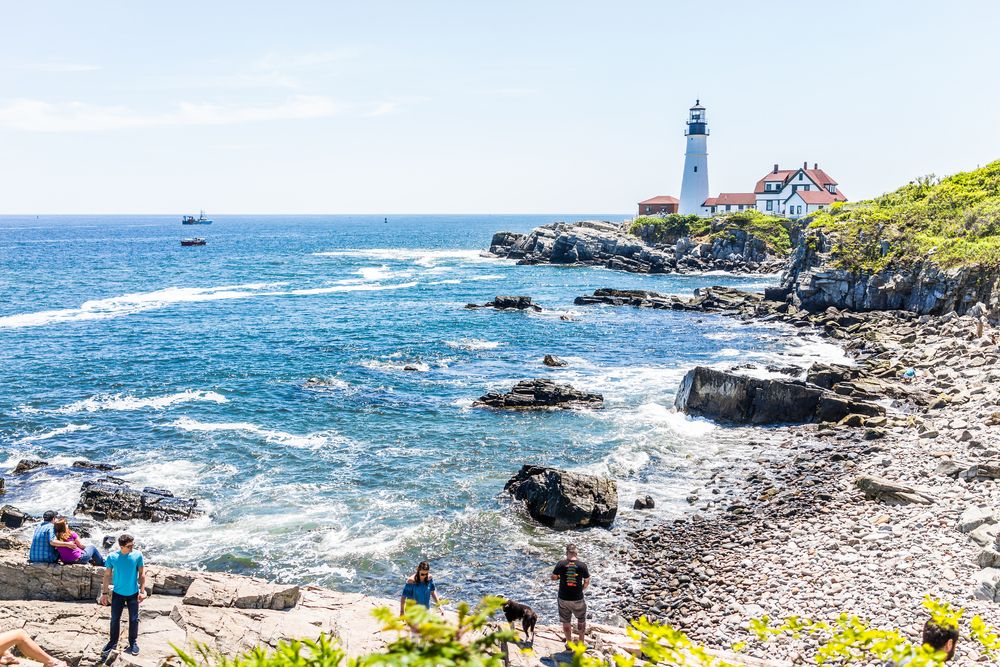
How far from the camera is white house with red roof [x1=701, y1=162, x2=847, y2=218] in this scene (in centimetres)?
11000

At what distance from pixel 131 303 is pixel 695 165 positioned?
85138 millimetres

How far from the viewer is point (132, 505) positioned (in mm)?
23891

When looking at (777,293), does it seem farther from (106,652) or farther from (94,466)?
(106,652)

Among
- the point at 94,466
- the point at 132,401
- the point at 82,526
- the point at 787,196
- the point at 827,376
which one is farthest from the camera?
the point at 787,196

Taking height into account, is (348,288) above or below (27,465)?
above

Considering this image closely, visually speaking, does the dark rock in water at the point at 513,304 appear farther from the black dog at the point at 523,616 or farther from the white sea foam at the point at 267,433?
the black dog at the point at 523,616

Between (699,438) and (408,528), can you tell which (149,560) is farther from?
(699,438)

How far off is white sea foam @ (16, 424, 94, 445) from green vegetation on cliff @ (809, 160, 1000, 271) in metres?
49.6

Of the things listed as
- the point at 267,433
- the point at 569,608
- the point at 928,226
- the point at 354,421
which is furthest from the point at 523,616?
the point at 928,226

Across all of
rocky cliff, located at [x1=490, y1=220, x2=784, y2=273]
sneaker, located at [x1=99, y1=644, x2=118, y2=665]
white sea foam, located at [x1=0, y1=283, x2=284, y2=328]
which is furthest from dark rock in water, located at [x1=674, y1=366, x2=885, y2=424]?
rocky cliff, located at [x1=490, y1=220, x2=784, y2=273]

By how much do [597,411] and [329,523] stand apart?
1538 cm

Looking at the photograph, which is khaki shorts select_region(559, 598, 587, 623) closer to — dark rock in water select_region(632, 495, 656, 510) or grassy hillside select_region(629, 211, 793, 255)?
dark rock in water select_region(632, 495, 656, 510)

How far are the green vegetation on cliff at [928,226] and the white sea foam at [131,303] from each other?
187 feet

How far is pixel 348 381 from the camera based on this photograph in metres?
41.1
